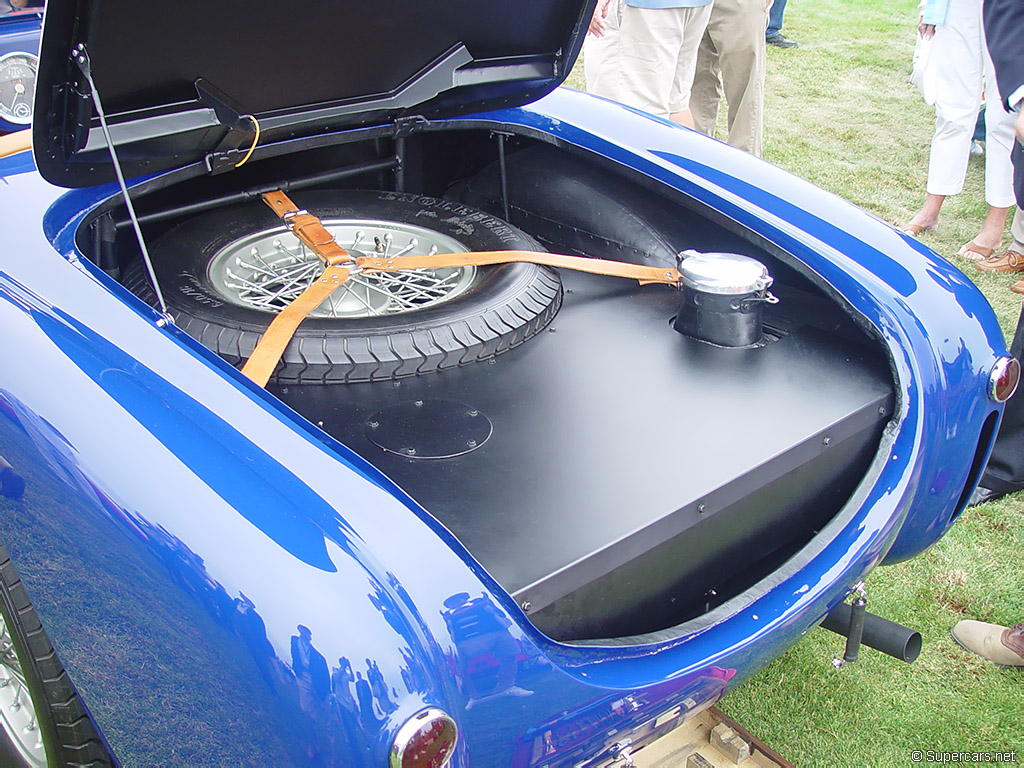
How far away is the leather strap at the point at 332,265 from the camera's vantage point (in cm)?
152

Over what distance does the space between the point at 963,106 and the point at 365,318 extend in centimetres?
377

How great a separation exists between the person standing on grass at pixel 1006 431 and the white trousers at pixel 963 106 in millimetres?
1168

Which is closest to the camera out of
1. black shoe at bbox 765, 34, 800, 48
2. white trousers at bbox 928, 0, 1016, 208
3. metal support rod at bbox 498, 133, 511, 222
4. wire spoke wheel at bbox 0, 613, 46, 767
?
wire spoke wheel at bbox 0, 613, 46, 767

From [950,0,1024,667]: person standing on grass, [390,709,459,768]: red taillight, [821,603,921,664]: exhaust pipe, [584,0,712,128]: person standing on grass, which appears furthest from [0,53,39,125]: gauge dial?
[950,0,1024,667]: person standing on grass

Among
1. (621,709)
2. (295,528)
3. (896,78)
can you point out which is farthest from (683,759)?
(896,78)

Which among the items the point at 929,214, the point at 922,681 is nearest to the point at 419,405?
the point at 922,681

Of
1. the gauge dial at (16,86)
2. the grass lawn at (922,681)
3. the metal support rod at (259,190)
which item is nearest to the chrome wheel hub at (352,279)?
the metal support rod at (259,190)

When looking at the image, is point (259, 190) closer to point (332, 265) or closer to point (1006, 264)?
point (332, 265)

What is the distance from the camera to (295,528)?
1.00 metres

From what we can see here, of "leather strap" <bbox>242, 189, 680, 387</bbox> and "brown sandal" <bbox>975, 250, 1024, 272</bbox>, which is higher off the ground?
"leather strap" <bbox>242, 189, 680, 387</bbox>

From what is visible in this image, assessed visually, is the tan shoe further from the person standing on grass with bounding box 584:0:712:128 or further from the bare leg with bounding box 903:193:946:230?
the bare leg with bounding box 903:193:946:230

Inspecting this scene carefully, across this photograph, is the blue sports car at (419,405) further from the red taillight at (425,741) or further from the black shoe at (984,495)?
the black shoe at (984,495)

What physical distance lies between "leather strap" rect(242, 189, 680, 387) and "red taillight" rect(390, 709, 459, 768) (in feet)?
2.30

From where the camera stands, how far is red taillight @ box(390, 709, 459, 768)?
2.99 feet
